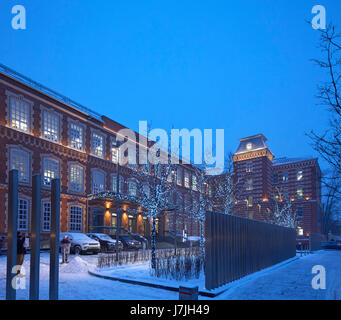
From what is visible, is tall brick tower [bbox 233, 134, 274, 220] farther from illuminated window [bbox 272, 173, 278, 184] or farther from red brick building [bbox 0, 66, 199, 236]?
red brick building [bbox 0, 66, 199, 236]

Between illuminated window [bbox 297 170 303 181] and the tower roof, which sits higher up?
the tower roof

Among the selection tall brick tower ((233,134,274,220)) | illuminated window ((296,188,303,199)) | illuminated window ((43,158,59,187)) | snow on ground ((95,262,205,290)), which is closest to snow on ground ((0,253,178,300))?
snow on ground ((95,262,205,290))

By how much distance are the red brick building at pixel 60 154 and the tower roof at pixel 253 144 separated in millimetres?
25623

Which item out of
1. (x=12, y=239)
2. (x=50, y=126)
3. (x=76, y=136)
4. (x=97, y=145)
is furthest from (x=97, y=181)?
(x=12, y=239)

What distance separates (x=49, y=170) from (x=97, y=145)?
762 centimetres

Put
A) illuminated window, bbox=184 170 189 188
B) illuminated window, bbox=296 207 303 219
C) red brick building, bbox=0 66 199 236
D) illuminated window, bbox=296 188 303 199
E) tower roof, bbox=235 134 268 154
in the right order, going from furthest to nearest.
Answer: illuminated window, bbox=296 188 303 199 < illuminated window, bbox=296 207 303 219 < tower roof, bbox=235 134 268 154 < illuminated window, bbox=184 170 189 188 < red brick building, bbox=0 66 199 236

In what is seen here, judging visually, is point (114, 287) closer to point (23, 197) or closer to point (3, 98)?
point (23, 197)

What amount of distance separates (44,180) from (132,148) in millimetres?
14312

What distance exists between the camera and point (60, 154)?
32000 mm

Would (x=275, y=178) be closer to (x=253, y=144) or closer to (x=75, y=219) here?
(x=253, y=144)

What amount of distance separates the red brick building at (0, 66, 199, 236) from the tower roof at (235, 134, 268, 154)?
84.1 ft

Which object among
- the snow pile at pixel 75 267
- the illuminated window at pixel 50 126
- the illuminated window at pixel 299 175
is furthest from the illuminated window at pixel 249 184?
the snow pile at pixel 75 267

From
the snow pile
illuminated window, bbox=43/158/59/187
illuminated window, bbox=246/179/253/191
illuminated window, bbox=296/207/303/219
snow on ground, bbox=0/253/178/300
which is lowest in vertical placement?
illuminated window, bbox=296/207/303/219

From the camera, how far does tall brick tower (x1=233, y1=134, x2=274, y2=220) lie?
55.7m
